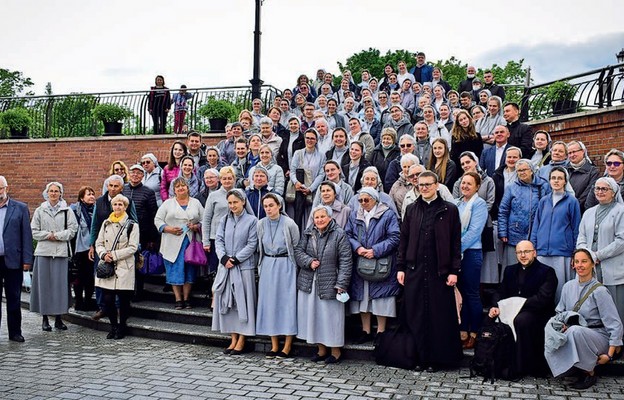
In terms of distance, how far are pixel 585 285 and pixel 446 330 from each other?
4.97 feet

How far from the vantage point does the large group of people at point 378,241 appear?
22.7 feet

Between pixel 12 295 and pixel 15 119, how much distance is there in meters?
11.6

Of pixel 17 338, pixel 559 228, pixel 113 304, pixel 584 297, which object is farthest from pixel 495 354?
pixel 17 338

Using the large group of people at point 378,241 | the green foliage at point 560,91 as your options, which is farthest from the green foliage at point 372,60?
the large group of people at point 378,241

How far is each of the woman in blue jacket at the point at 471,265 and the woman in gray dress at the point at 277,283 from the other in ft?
6.55

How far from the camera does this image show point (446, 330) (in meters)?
7.00

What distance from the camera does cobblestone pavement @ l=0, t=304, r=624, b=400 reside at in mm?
6051

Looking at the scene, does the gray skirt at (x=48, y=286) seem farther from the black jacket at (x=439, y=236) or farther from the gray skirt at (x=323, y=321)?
the black jacket at (x=439, y=236)

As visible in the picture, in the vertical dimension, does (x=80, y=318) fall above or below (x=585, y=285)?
below

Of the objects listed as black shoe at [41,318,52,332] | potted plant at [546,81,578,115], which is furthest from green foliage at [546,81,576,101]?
black shoe at [41,318,52,332]

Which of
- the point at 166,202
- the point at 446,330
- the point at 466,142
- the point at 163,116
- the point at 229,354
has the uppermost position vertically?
the point at 163,116

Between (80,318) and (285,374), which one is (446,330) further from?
(80,318)

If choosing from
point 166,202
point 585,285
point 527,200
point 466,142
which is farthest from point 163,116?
point 585,285

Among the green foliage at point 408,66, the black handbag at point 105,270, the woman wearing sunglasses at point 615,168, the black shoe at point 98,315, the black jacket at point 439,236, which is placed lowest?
the black shoe at point 98,315
